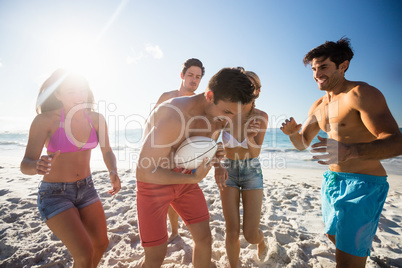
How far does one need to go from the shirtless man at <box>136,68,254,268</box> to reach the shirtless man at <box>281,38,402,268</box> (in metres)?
1.02

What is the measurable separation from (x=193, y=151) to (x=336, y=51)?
2.21 meters

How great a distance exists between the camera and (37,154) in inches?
80.1

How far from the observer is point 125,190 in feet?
19.6

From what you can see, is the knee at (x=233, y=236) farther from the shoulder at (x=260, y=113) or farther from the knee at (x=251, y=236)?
the shoulder at (x=260, y=113)

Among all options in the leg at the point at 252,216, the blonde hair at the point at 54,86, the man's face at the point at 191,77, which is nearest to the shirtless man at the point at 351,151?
the leg at the point at 252,216

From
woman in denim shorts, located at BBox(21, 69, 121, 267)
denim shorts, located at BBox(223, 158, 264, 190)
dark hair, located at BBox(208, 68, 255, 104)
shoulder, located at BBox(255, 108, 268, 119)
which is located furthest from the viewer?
shoulder, located at BBox(255, 108, 268, 119)

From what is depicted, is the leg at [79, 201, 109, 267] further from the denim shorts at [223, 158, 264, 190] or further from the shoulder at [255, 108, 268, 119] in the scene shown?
the shoulder at [255, 108, 268, 119]

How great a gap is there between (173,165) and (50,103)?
1610 millimetres

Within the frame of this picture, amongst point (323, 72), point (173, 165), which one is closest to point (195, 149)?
point (173, 165)

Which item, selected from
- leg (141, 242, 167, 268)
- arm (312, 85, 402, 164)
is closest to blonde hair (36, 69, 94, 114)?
leg (141, 242, 167, 268)

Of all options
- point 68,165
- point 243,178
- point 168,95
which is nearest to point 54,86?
point 68,165

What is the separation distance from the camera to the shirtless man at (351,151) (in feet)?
5.76

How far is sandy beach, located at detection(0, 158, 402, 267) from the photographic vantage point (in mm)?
2895

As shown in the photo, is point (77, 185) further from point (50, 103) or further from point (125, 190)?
point (125, 190)
